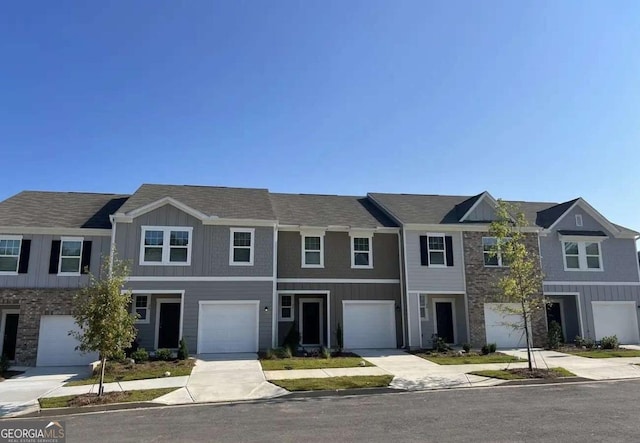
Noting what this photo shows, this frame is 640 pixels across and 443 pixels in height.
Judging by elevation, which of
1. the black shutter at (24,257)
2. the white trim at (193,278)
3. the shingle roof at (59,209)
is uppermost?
the shingle roof at (59,209)

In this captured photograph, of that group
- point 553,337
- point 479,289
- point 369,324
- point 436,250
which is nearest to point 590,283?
point 553,337

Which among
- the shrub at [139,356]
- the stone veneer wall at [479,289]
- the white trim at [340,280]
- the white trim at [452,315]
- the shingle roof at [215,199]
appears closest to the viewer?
the shrub at [139,356]

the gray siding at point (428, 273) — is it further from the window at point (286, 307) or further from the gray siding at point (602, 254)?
the window at point (286, 307)

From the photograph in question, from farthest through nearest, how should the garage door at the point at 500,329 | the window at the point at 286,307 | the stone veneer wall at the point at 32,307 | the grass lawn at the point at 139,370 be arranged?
the window at the point at 286,307
the garage door at the point at 500,329
the stone veneer wall at the point at 32,307
the grass lawn at the point at 139,370

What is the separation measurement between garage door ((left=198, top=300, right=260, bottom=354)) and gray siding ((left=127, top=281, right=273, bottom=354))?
10.6 inches

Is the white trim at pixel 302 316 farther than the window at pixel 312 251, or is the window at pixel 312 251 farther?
the white trim at pixel 302 316

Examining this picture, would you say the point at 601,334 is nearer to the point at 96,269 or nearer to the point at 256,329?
the point at 256,329

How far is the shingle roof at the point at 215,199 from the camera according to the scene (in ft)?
67.9

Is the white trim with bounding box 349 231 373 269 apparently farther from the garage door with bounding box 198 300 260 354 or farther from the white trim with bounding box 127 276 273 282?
the garage door with bounding box 198 300 260 354

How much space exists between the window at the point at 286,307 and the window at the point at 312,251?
200cm

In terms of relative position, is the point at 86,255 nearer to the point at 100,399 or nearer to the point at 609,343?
the point at 100,399

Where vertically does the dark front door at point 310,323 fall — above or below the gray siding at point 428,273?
below

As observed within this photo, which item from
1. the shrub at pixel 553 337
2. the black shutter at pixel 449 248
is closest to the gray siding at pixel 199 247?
the black shutter at pixel 449 248

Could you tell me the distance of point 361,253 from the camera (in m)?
22.4
